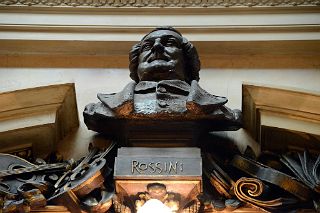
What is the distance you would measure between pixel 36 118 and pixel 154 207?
1.33m

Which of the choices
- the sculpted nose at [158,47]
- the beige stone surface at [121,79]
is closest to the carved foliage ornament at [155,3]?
the beige stone surface at [121,79]

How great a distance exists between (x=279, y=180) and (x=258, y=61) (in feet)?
5.83

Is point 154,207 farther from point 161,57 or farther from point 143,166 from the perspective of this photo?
point 161,57

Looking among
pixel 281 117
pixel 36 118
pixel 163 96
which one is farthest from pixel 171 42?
pixel 36 118

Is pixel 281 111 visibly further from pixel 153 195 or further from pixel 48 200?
pixel 48 200

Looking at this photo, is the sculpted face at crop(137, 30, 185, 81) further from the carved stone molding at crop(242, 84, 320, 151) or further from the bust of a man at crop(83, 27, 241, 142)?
the carved stone molding at crop(242, 84, 320, 151)

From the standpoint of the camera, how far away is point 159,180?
3875 mm

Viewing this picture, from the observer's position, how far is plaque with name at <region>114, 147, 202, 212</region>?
387cm

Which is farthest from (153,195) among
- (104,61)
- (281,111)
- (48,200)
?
(104,61)

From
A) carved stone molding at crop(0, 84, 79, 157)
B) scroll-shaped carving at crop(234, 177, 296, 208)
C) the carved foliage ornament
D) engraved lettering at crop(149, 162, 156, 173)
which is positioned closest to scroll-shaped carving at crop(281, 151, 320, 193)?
scroll-shaped carving at crop(234, 177, 296, 208)

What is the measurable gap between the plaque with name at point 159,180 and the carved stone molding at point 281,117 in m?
0.86

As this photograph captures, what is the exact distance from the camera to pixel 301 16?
235 inches

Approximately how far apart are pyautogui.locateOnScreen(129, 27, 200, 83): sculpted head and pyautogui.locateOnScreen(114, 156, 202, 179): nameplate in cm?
69

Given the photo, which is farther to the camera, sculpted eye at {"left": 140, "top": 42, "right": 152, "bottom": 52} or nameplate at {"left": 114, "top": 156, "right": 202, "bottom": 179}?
sculpted eye at {"left": 140, "top": 42, "right": 152, "bottom": 52}
